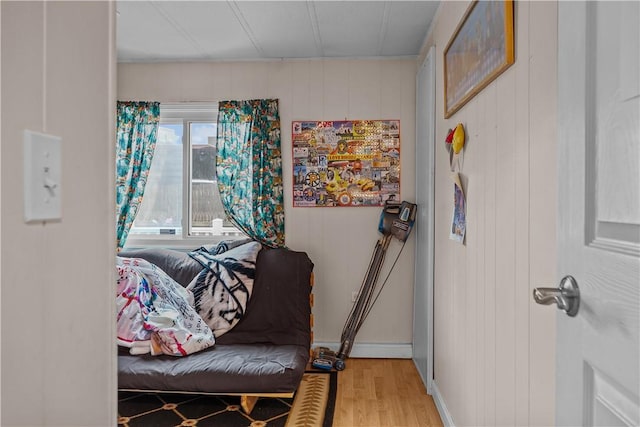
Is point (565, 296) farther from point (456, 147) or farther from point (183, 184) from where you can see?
point (183, 184)

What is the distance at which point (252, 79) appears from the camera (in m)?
3.76

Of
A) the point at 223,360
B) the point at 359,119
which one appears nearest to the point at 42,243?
the point at 223,360

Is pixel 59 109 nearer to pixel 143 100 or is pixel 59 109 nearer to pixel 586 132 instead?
pixel 586 132

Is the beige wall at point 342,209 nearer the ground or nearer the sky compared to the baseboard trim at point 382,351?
nearer the sky

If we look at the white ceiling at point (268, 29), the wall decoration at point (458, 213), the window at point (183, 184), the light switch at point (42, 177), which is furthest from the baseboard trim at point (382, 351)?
the light switch at point (42, 177)

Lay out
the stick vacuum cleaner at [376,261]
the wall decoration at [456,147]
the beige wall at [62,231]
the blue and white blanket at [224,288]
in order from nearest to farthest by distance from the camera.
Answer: the beige wall at [62,231]
the wall decoration at [456,147]
the blue and white blanket at [224,288]
the stick vacuum cleaner at [376,261]

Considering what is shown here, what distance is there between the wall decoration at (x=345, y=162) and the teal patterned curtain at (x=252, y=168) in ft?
0.60

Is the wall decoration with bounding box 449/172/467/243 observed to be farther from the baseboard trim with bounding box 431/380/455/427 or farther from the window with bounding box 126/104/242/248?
the window with bounding box 126/104/242/248

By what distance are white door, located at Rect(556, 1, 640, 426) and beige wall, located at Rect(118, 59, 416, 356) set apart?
2.75 metres

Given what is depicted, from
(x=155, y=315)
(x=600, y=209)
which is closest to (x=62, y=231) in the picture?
(x=600, y=209)

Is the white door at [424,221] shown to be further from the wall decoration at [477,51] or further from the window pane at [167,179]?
the window pane at [167,179]

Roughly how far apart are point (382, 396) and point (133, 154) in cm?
270

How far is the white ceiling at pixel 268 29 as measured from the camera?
9.05 feet

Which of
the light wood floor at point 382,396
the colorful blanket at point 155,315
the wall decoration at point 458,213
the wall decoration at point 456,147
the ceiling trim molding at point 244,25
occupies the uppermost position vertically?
the ceiling trim molding at point 244,25
